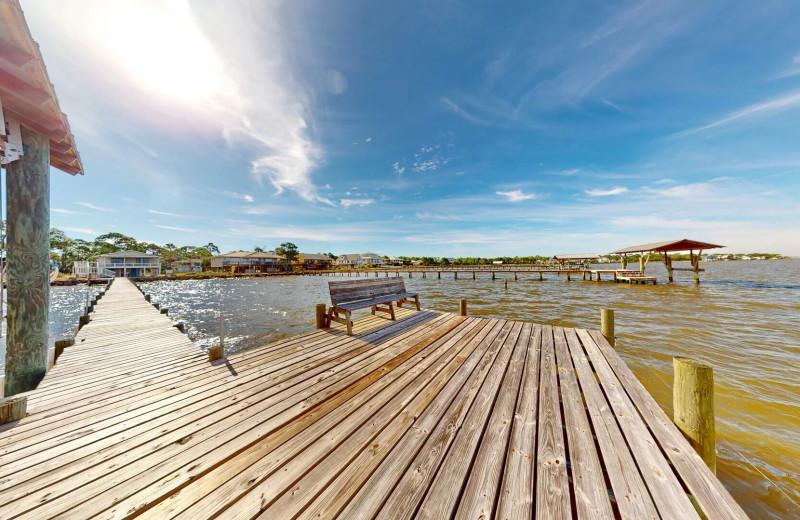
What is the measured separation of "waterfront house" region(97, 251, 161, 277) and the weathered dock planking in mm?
53860

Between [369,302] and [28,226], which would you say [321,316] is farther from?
[28,226]

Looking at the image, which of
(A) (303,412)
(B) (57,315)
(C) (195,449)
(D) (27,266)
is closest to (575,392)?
(A) (303,412)

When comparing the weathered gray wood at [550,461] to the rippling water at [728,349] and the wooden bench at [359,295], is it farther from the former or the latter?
the wooden bench at [359,295]

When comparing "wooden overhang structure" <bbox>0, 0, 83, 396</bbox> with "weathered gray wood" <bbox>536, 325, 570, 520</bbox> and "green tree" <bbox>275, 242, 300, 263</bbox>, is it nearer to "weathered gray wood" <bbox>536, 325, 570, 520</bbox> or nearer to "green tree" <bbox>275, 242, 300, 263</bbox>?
"weathered gray wood" <bbox>536, 325, 570, 520</bbox>

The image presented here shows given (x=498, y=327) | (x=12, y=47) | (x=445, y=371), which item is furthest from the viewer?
(x=498, y=327)

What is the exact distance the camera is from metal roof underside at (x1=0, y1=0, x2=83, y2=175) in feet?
7.88

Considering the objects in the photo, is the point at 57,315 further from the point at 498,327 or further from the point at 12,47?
the point at 498,327

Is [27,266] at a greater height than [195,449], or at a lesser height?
greater

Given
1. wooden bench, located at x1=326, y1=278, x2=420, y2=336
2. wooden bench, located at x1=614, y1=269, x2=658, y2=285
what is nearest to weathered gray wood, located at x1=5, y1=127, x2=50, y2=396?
wooden bench, located at x1=326, y1=278, x2=420, y2=336

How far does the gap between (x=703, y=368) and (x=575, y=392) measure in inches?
44.8

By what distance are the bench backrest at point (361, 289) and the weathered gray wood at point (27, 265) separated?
13.9 feet

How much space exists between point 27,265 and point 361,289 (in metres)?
5.14

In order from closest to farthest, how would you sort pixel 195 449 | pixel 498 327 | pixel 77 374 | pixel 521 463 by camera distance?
pixel 521 463
pixel 195 449
pixel 77 374
pixel 498 327

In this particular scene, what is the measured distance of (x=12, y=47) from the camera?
2.55 meters
